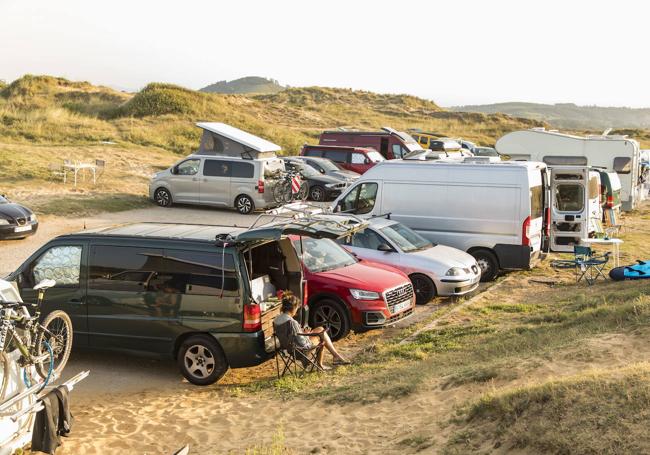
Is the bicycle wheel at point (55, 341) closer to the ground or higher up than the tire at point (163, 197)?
closer to the ground

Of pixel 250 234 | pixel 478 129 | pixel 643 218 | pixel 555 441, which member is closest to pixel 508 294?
pixel 250 234

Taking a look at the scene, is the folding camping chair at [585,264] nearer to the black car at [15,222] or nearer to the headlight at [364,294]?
the headlight at [364,294]

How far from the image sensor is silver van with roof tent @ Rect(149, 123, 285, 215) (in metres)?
22.8

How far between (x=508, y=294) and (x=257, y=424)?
731 cm

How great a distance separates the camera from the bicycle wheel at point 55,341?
6.96 meters

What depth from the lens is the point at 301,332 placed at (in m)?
9.49

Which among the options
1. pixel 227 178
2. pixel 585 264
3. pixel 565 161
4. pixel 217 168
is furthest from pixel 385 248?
pixel 217 168

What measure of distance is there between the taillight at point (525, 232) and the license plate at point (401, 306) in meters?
4.27

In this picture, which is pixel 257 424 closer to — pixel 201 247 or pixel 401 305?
pixel 201 247

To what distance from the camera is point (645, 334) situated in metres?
8.76

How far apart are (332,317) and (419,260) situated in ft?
9.79

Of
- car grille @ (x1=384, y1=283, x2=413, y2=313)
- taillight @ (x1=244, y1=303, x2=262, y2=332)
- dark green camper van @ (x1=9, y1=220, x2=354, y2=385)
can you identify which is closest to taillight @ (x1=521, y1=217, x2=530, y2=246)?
car grille @ (x1=384, y1=283, x2=413, y2=313)

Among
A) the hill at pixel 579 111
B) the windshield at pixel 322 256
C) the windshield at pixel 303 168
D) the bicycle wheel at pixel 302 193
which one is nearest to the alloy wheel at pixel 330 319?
the windshield at pixel 322 256

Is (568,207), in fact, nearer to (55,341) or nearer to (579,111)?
(55,341)
